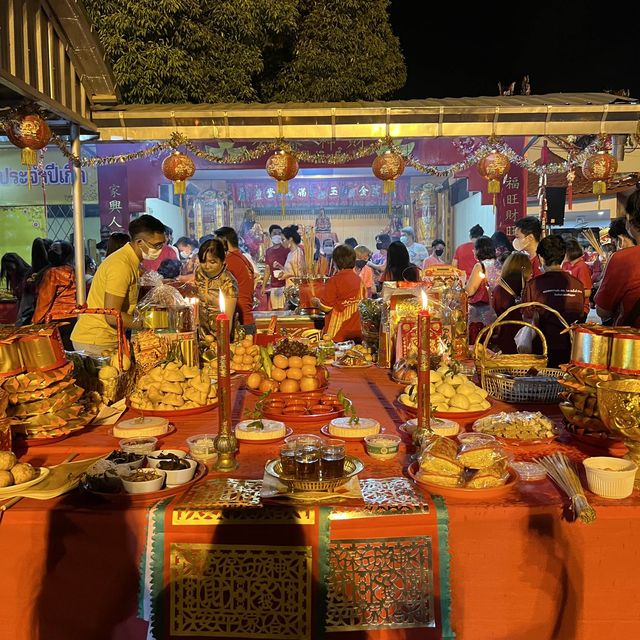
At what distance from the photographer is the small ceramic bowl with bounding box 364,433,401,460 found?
167cm

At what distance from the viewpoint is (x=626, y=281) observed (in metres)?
2.80

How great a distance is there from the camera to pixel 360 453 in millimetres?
1741

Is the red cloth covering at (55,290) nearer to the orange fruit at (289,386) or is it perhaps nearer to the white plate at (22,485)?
the orange fruit at (289,386)

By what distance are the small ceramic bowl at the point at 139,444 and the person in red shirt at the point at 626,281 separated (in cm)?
212

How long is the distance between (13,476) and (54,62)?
3615 millimetres

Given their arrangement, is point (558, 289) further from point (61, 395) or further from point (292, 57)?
point (292, 57)

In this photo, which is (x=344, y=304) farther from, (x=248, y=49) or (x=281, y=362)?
(x=248, y=49)

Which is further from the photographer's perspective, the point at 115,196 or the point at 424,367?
the point at 115,196

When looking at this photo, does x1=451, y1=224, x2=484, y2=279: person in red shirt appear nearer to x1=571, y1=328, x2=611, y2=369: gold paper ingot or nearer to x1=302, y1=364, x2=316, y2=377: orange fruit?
x1=302, y1=364, x2=316, y2=377: orange fruit

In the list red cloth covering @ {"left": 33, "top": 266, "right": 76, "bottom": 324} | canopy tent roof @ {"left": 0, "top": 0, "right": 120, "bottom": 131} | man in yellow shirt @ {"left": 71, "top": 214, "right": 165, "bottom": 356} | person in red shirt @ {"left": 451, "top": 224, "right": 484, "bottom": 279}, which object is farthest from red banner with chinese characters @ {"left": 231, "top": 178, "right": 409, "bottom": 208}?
man in yellow shirt @ {"left": 71, "top": 214, "right": 165, "bottom": 356}

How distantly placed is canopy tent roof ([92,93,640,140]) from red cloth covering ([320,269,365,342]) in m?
1.25

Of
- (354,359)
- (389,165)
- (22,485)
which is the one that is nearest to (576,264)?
(389,165)

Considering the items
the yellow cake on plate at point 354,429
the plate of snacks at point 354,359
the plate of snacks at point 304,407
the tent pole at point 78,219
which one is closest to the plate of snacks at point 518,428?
the yellow cake on plate at point 354,429

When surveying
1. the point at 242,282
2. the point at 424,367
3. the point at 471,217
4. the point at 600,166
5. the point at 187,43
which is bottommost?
the point at 424,367
